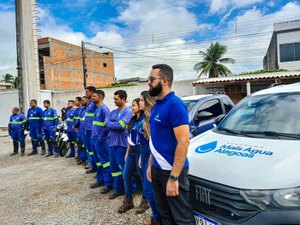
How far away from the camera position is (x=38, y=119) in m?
9.34

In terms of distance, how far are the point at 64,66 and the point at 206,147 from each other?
4186 centimetres

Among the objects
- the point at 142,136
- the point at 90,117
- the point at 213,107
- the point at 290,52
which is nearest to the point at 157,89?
the point at 142,136

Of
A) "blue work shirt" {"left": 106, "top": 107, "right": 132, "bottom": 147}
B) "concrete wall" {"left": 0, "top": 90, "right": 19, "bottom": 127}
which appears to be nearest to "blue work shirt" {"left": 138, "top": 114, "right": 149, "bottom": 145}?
"blue work shirt" {"left": 106, "top": 107, "right": 132, "bottom": 147}

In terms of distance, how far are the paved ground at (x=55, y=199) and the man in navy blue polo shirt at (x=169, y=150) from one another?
152cm

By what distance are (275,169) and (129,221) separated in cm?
236

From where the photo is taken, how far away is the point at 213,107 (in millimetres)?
6152

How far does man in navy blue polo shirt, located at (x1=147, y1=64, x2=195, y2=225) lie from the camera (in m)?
2.21

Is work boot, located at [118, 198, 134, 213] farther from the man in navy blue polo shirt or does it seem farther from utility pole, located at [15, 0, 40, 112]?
utility pole, located at [15, 0, 40, 112]

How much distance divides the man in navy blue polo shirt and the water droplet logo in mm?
485

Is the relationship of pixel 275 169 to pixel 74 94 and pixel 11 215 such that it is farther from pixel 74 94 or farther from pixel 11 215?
pixel 74 94

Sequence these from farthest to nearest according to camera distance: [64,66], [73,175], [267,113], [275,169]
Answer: [64,66] < [73,175] < [267,113] < [275,169]

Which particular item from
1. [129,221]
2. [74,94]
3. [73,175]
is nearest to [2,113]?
[74,94]

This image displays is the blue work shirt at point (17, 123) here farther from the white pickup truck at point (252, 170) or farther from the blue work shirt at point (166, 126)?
the blue work shirt at point (166, 126)

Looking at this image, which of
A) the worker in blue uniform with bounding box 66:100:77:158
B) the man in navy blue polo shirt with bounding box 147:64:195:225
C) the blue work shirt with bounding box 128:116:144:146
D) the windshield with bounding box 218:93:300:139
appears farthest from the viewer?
the worker in blue uniform with bounding box 66:100:77:158
